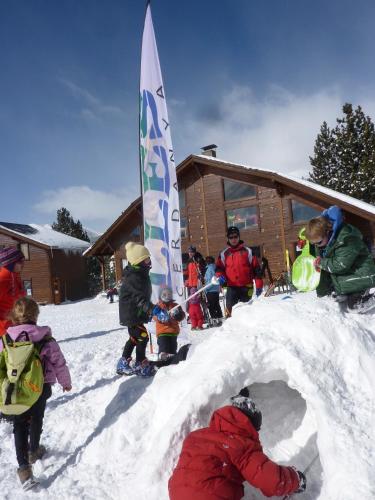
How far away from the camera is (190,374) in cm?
309

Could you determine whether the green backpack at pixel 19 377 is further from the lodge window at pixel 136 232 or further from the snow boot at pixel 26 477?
the lodge window at pixel 136 232

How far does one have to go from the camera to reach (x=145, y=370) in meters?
4.21

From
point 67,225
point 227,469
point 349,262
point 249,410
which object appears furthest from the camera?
point 67,225

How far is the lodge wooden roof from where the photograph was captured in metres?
15.9

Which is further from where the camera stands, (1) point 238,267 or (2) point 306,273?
(1) point 238,267

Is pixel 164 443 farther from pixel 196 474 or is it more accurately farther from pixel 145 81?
pixel 145 81

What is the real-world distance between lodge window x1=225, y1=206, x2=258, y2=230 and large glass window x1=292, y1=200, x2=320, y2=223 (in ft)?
5.84

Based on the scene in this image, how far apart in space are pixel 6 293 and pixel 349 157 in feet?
94.3

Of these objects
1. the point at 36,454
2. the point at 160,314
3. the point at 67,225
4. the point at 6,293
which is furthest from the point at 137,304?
the point at 67,225

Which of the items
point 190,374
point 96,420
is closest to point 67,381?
point 96,420

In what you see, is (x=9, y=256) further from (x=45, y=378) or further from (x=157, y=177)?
(x=157, y=177)

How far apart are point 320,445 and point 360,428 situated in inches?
10.9

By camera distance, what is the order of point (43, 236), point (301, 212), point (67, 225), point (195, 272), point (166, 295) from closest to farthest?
point (166, 295), point (195, 272), point (301, 212), point (43, 236), point (67, 225)

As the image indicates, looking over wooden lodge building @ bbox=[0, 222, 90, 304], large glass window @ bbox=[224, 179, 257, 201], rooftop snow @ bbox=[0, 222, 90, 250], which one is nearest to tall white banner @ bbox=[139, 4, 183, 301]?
large glass window @ bbox=[224, 179, 257, 201]
